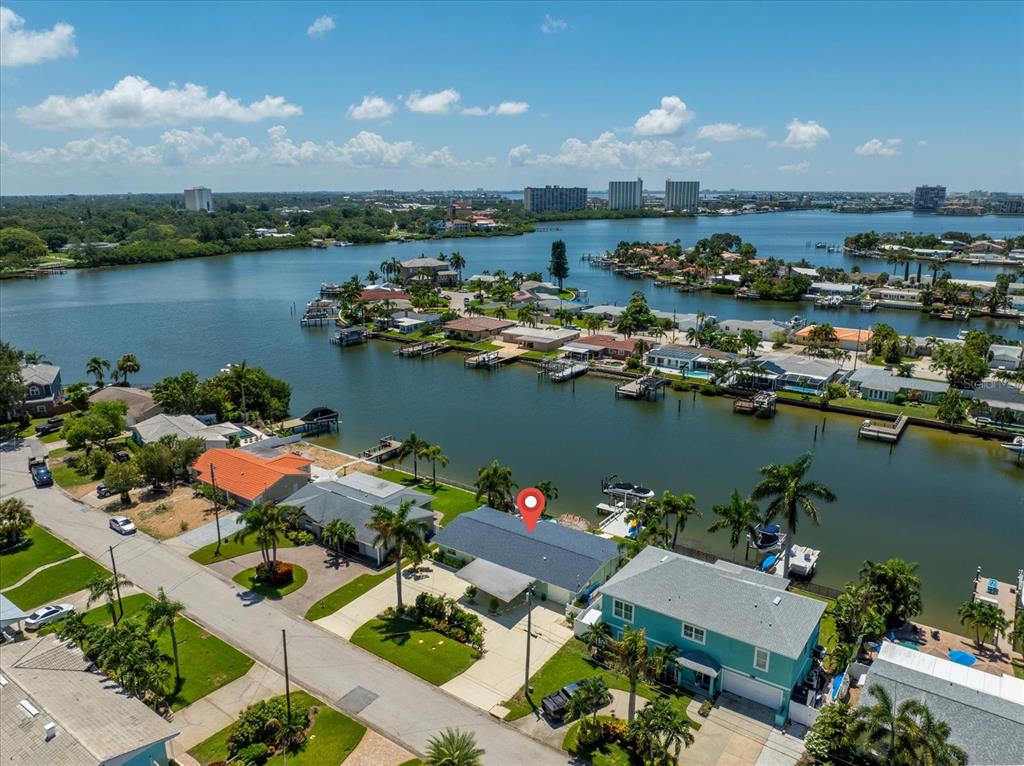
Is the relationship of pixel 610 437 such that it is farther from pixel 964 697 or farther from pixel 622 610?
pixel 964 697

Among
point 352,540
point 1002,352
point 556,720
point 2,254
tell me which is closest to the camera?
point 556,720

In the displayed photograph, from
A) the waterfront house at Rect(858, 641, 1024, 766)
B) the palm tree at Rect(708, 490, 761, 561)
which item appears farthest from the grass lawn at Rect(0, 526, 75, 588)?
the waterfront house at Rect(858, 641, 1024, 766)

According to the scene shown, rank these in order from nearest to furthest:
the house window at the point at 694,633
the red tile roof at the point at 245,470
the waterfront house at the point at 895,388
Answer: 1. the house window at the point at 694,633
2. the red tile roof at the point at 245,470
3. the waterfront house at the point at 895,388

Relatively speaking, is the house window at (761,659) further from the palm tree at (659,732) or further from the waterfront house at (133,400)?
the waterfront house at (133,400)

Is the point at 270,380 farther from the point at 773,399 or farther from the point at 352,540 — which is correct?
the point at 773,399

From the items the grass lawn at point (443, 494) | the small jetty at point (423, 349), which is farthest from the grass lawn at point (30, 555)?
the small jetty at point (423, 349)

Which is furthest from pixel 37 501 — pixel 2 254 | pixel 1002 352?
pixel 2 254

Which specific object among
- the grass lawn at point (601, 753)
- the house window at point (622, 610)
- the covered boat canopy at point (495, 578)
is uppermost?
the house window at point (622, 610)
